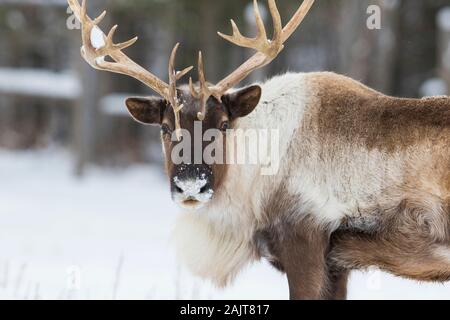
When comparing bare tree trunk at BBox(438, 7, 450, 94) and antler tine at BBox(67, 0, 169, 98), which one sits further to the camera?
bare tree trunk at BBox(438, 7, 450, 94)

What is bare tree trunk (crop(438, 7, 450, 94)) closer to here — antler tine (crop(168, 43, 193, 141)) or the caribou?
the caribou

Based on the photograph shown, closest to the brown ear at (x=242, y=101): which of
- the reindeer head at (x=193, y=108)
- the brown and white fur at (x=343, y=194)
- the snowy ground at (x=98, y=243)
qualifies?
the reindeer head at (x=193, y=108)

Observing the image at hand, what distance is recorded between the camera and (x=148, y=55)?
64.1 ft

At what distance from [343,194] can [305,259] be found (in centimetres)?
45

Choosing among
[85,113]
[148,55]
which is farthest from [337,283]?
[148,55]

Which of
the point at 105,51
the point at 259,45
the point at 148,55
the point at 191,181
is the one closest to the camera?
the point at 191,181

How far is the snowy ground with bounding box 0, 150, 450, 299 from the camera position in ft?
23.5

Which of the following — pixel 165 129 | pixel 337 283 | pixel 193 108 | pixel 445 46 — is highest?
pixel 445 46

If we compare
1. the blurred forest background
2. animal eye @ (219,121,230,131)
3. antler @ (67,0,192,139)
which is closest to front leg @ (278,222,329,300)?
animal eye @ (219,121,230,131)

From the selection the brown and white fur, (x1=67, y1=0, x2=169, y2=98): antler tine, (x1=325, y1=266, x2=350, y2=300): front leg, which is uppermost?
(x1=67, y1=0, x2=169, y2=98): antler tine

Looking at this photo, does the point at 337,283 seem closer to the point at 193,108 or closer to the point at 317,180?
the point at 317,180

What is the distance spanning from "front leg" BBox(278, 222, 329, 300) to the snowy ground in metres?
0.88

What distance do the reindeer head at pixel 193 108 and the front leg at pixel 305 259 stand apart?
56 cm
